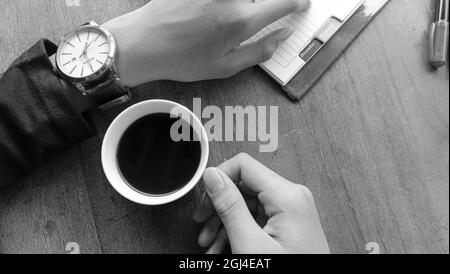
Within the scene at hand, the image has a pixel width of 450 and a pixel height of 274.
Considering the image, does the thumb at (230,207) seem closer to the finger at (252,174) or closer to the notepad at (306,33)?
the finger at (252,174)

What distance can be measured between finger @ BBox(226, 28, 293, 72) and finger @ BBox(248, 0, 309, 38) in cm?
2

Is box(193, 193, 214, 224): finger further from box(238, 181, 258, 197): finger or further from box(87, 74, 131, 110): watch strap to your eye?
box(87, 74, 131, 110): watch strap

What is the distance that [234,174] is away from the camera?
470 mm

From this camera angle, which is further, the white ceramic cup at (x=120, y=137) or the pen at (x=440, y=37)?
the pen at (x=440, y=37)

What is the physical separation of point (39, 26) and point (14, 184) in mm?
255

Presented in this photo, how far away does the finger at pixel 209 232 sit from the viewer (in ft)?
1.53

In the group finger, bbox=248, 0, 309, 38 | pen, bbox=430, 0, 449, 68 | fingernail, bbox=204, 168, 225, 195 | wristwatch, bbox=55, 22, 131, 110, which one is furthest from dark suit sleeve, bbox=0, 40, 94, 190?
pen, bbox=430, 0, 449, 68

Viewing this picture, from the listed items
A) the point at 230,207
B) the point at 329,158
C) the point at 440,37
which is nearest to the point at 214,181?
the point at 230,207

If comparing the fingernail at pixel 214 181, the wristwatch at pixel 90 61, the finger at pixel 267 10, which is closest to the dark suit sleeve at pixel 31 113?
the wristwatch at pixel 90 61

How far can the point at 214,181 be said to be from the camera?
42 centimetres

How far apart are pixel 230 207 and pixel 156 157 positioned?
0.12 meters

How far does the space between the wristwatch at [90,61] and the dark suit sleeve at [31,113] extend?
0.08ft

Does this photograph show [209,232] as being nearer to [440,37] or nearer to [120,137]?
[120,137]
